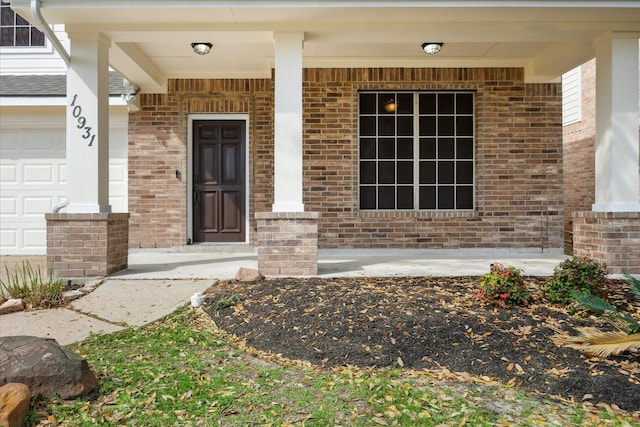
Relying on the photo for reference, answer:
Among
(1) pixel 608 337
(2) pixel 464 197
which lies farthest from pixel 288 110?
(1) pixel 608 337

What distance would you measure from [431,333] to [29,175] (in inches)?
319

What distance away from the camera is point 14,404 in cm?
267

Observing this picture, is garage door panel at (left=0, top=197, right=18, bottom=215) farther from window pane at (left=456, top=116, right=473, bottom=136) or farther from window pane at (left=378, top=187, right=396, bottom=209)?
window pane at (left=456, top=116, right=473, bottom=136)

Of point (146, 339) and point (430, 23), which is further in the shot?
point (430, 23)

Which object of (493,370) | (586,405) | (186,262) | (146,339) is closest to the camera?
(586,405)

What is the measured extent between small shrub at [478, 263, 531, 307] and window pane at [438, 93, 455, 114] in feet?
15.5

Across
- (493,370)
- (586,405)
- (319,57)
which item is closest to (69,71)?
(319,57)

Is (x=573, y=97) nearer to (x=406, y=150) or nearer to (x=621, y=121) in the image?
(x=406, y=150)

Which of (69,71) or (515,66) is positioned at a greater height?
(515,66)

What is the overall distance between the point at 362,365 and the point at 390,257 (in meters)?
4.39

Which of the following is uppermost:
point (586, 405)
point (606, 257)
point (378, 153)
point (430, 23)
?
point (430, 23)

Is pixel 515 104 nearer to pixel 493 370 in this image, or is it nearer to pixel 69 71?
pixel 493 370

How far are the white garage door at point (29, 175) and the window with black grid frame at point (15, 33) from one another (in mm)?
1510

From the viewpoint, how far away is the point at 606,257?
19.9 feet
